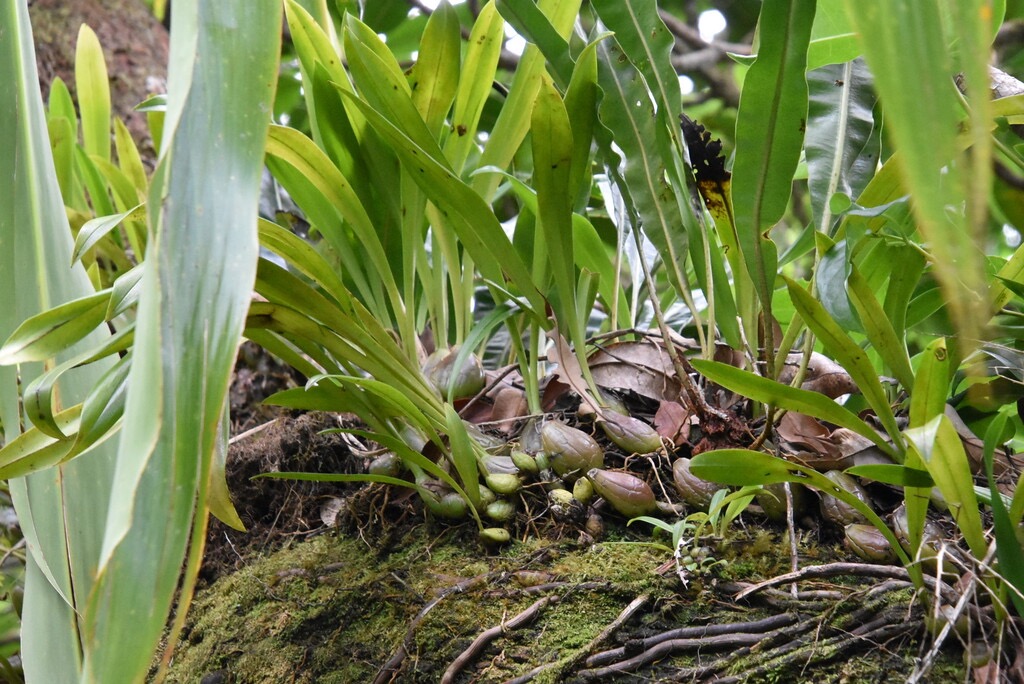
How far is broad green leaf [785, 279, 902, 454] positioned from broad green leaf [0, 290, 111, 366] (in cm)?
56

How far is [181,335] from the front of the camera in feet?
1.04

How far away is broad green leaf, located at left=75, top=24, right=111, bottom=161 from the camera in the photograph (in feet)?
4.29

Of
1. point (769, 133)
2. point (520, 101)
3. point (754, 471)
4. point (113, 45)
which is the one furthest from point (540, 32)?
point (113, 45)

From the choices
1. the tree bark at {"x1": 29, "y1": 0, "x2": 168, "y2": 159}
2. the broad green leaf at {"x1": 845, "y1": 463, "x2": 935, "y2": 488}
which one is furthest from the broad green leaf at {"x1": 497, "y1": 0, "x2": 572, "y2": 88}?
the tree bark at {"x1": 29, "y1": 0, "x2": 168, "y2": 159}

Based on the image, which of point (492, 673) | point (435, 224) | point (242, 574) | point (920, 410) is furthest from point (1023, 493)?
point (242, 574)

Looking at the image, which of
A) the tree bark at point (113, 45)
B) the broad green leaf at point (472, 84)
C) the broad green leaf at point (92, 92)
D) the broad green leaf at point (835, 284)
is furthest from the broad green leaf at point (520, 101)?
the tree bark at point (113, 45)

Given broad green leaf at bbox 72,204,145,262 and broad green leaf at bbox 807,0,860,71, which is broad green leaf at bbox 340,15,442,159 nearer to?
broad green leaf at bbox 72,204,145,262

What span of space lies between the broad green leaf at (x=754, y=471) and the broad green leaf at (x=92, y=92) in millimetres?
1210

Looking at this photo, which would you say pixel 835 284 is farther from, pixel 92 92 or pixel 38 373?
pixel 92 92

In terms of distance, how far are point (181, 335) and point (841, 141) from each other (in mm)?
743

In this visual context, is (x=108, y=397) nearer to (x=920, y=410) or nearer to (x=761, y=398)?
(x=761, y=398)

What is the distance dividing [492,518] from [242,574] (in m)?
0.37

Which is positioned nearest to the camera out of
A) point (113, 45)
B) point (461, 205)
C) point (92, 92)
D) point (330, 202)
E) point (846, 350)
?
point (846, 350)

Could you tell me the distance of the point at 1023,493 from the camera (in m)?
0.52
